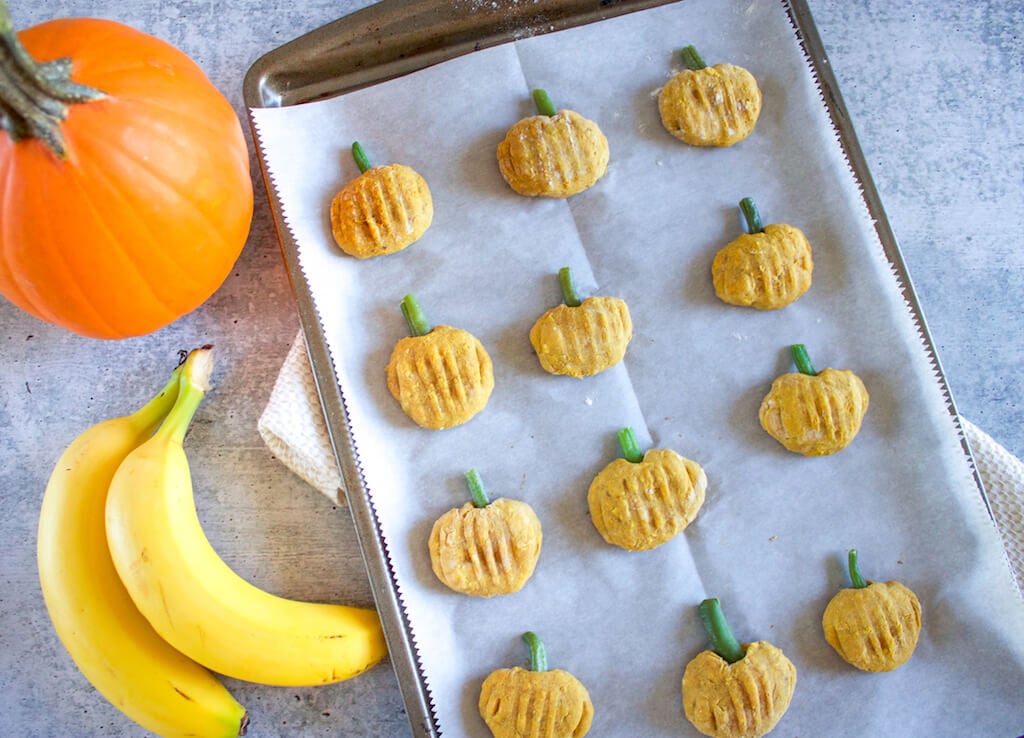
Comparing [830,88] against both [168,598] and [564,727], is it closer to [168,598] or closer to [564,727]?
[564,727]

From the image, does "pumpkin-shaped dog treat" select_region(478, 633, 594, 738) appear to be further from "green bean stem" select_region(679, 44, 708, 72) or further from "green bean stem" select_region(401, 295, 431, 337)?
"green bean stem" select_region(679, 44, 708, 72)

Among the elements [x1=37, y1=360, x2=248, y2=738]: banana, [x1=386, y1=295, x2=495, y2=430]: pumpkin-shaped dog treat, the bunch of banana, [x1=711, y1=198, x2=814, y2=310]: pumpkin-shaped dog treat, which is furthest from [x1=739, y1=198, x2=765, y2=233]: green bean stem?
[x1=37, y1=360, x2=248, y2=738]: banana

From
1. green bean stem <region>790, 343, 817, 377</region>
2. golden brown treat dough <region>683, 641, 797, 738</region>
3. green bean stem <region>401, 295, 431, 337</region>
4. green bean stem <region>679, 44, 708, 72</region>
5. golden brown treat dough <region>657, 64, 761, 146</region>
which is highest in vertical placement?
green bean stem <region>679, 44, 708, 72</region>

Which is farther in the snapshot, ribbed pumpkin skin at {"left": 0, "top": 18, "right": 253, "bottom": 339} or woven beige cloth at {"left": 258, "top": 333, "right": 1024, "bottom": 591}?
woven beige cloth at {"left": 258, "top": 333, "right": 1024, "bottom": 591}

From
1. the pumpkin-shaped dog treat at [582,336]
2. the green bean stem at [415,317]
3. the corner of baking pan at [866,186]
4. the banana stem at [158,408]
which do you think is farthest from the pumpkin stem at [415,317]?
the corner of baking pan at [866,186]

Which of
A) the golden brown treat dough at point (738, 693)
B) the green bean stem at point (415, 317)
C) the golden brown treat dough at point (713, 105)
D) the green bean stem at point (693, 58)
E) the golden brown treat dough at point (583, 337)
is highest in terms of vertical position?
the green bean stem at point (693, 58)

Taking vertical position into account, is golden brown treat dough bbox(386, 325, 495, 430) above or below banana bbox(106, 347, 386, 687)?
above

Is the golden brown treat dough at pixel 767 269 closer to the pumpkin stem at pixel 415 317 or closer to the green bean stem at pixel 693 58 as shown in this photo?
the green bean stem at pixel 693 58
